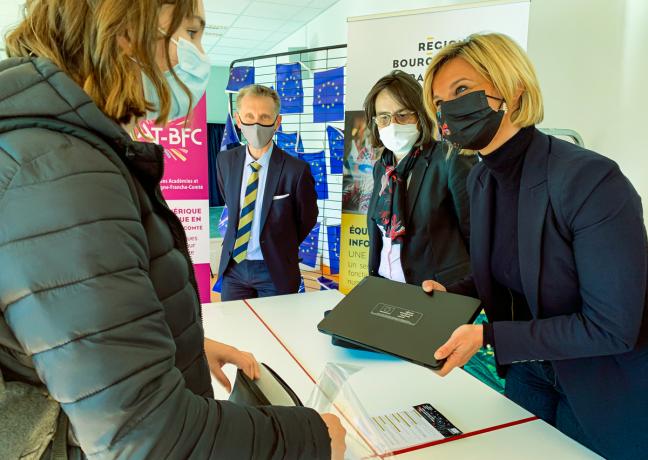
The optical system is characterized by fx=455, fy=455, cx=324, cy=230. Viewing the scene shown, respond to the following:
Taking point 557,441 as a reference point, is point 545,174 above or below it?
above

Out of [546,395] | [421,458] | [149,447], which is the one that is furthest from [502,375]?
[149,447]

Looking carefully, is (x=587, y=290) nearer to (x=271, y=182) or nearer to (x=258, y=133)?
(x=271, y=182)

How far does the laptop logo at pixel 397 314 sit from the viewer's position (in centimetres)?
140

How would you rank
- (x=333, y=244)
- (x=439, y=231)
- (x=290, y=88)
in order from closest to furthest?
1. (x=439, y=231)
2. (x=290, y=88)
3. (x=333, y=244)

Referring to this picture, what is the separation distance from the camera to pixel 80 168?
0.57 meters

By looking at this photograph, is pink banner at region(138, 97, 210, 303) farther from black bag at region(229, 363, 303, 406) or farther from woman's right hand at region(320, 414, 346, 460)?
woman's right hand at region(320, 414, 346, 460)

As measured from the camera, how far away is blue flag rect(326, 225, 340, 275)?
201 inches

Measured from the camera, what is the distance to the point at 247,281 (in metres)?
2.86

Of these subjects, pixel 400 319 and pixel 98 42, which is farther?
pixel 400 319

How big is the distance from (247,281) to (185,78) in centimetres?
193

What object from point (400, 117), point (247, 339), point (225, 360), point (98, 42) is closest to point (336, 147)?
point (400, 117)

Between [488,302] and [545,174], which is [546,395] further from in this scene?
[545,174]

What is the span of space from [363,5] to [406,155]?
3.83m

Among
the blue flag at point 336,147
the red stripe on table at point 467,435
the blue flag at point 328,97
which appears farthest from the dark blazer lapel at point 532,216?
the blue flag at point 336,147
